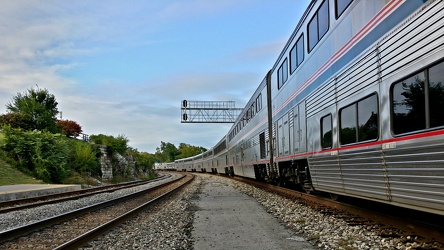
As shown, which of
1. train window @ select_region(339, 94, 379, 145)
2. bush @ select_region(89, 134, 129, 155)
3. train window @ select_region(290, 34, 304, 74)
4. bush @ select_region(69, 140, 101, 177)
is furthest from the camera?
bush @ select_region(89, 134, 129, 155)

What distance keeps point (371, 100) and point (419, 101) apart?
Result: 130cm

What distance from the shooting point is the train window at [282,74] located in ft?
41.8

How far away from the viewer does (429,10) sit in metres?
4.36

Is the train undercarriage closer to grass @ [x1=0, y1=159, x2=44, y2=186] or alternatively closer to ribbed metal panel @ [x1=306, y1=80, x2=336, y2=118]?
ribbed metal panel @ [x1=306, y1=80, x2=336, y2=118]

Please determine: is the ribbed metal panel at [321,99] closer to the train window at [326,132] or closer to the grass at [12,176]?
the train window at [326,132]

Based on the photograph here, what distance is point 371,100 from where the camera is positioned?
6.05 meters

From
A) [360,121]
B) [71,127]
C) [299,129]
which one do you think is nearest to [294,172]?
Result: [299,129]

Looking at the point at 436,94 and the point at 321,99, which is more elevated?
the point at 321,99

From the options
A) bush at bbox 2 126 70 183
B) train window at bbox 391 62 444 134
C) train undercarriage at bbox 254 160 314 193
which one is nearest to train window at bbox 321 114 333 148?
train undercarriage at bbox 254 160 314 193

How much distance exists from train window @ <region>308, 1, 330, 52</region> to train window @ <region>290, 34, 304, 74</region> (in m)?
0.87

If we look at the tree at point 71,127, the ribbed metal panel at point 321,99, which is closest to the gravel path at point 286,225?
the ribbed metal panel at point 321,99

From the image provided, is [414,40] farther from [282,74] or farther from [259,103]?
[259,103]

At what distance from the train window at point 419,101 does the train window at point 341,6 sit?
90.7 inches

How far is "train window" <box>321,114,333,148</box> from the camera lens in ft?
26.1
